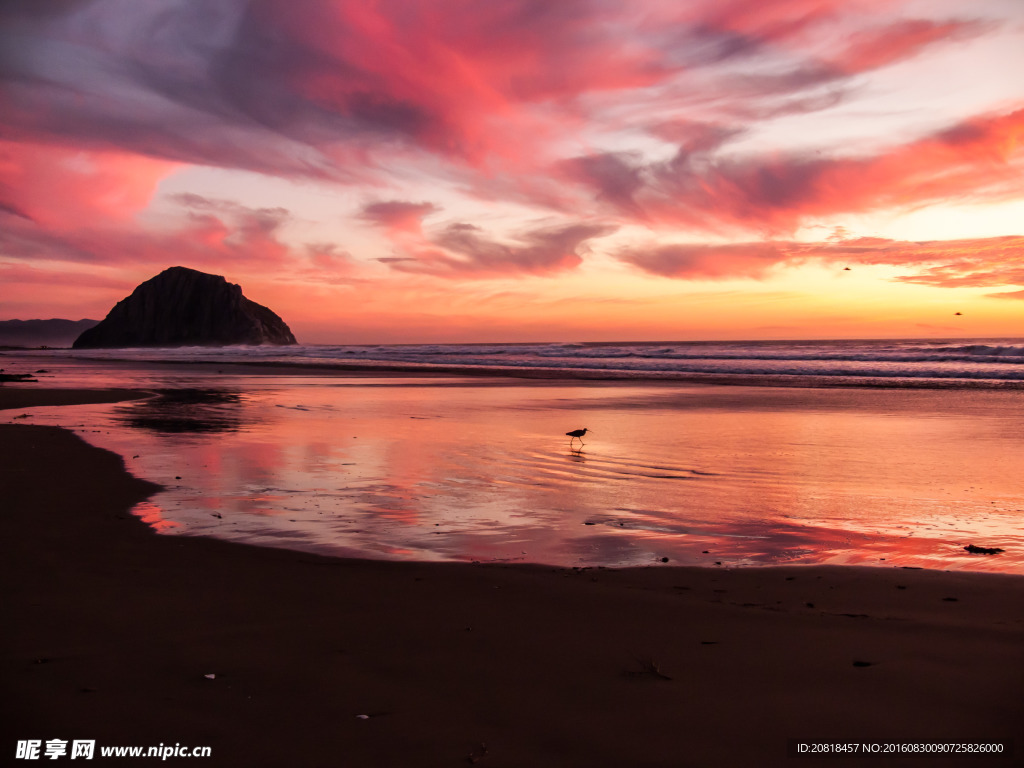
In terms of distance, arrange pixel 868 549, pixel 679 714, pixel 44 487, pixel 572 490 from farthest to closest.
A: 1. pixel 572 490
2. pixel 44 487
3. pixel 868 549
4. pixel 679 714

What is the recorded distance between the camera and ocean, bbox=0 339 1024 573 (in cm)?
714

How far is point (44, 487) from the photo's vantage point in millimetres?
9258

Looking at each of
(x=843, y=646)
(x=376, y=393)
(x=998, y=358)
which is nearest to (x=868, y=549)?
(x=843, y=646)

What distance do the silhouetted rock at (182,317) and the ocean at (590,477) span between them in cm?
16449

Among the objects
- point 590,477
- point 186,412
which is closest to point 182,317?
point 186,412

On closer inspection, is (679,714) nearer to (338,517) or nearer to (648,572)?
(648,572)

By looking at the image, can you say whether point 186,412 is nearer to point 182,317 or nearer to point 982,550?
point 982,550

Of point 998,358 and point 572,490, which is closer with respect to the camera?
point 572,490

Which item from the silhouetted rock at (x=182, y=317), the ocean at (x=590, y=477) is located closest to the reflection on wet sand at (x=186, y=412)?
the ocean at (x=590, y=477)

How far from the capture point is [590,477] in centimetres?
1094

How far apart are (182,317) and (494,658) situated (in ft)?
643

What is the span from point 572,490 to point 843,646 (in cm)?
570

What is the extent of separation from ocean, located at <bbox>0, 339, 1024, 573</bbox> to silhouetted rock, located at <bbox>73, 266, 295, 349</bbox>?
164m

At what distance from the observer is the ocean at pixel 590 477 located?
714cm
